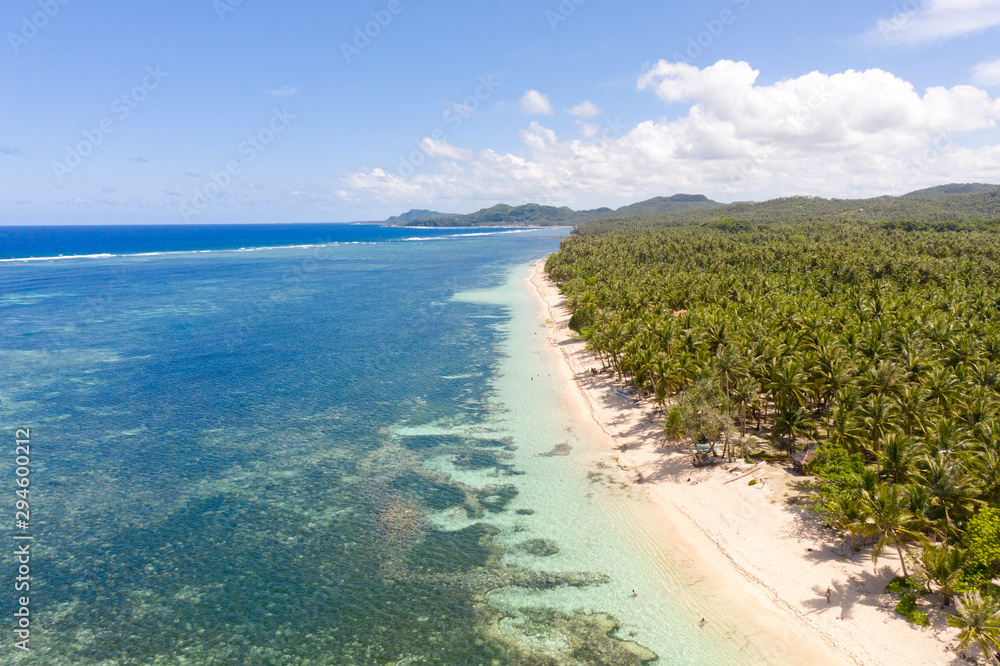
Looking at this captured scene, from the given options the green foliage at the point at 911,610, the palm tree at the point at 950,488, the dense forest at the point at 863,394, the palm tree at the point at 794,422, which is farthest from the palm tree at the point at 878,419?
the green foliage at the point at 911,610

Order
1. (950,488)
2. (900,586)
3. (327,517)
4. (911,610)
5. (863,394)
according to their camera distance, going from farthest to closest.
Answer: (863,394)
(327,517)
(950,488)
(900,586)
(911,610)

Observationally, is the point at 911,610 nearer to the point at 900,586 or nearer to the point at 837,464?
the point at 900,586

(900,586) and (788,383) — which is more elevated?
(788,383)

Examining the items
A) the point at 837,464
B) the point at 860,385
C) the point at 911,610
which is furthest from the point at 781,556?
the point at 860,385

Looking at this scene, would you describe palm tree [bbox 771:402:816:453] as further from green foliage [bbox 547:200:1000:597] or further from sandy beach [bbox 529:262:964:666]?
sandy beach [bbox 529:262:964:666]

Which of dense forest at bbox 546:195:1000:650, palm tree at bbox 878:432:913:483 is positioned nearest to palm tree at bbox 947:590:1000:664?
dense forest at bbox 546:195:1000:650

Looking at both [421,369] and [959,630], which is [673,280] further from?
[959,630]

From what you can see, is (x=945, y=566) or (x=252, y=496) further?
(x=252, y=496)
